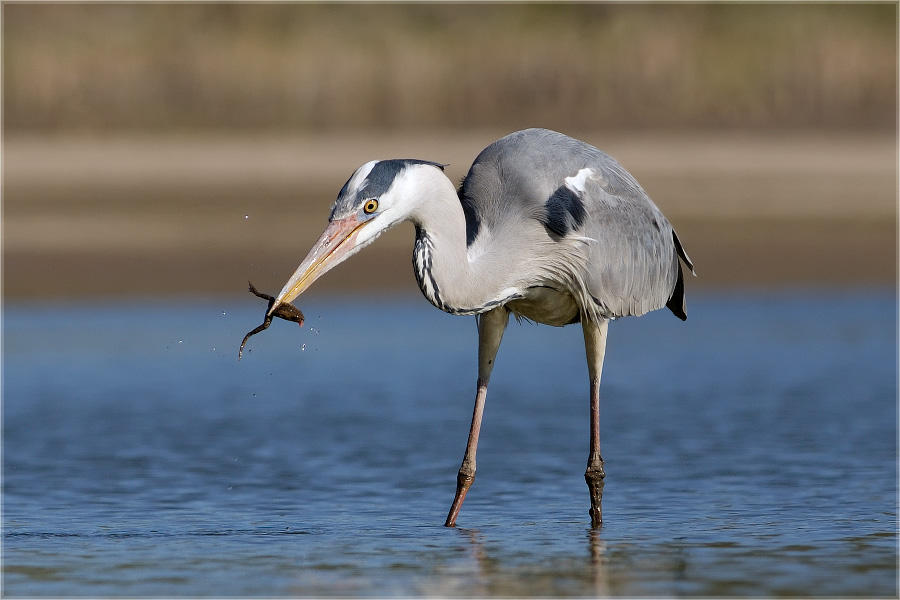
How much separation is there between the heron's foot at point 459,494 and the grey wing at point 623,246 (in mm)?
1075

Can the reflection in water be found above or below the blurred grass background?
below

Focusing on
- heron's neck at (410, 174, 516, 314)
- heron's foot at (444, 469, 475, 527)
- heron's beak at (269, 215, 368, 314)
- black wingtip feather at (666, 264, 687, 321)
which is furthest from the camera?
black wingtip feather at (666, 264, 687, 321)

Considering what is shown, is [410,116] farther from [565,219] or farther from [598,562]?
[598,562]

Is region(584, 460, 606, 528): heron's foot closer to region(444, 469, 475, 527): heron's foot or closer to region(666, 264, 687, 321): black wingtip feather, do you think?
region(444, 469, 475, 527): heron's foot

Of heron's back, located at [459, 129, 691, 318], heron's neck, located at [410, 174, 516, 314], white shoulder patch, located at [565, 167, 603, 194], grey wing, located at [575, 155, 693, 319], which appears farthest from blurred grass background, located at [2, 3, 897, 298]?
heron's neck, located at [410, 174, 516, 314]

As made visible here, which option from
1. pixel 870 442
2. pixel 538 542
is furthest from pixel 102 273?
pixel 538 542

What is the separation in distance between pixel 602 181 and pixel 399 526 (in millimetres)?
1978

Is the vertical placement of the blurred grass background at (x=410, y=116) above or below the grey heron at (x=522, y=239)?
above

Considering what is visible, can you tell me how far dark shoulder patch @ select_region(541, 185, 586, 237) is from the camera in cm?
726

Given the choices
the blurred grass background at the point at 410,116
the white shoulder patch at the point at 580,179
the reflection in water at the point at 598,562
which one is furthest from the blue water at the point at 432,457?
the blurred grass background at the point at 410,116

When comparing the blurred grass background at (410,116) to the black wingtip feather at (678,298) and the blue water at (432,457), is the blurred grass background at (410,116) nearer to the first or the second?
the blue water at (432,457)

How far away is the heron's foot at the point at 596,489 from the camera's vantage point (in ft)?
25.4

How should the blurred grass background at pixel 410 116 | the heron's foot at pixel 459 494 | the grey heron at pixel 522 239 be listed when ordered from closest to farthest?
1. the grey heron at pixel 522 239
2. the heron's foot at pixel 459 494
3. the blurred grass background at pixel 410 116

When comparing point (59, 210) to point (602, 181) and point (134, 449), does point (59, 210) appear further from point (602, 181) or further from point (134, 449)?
point (602, 181)
